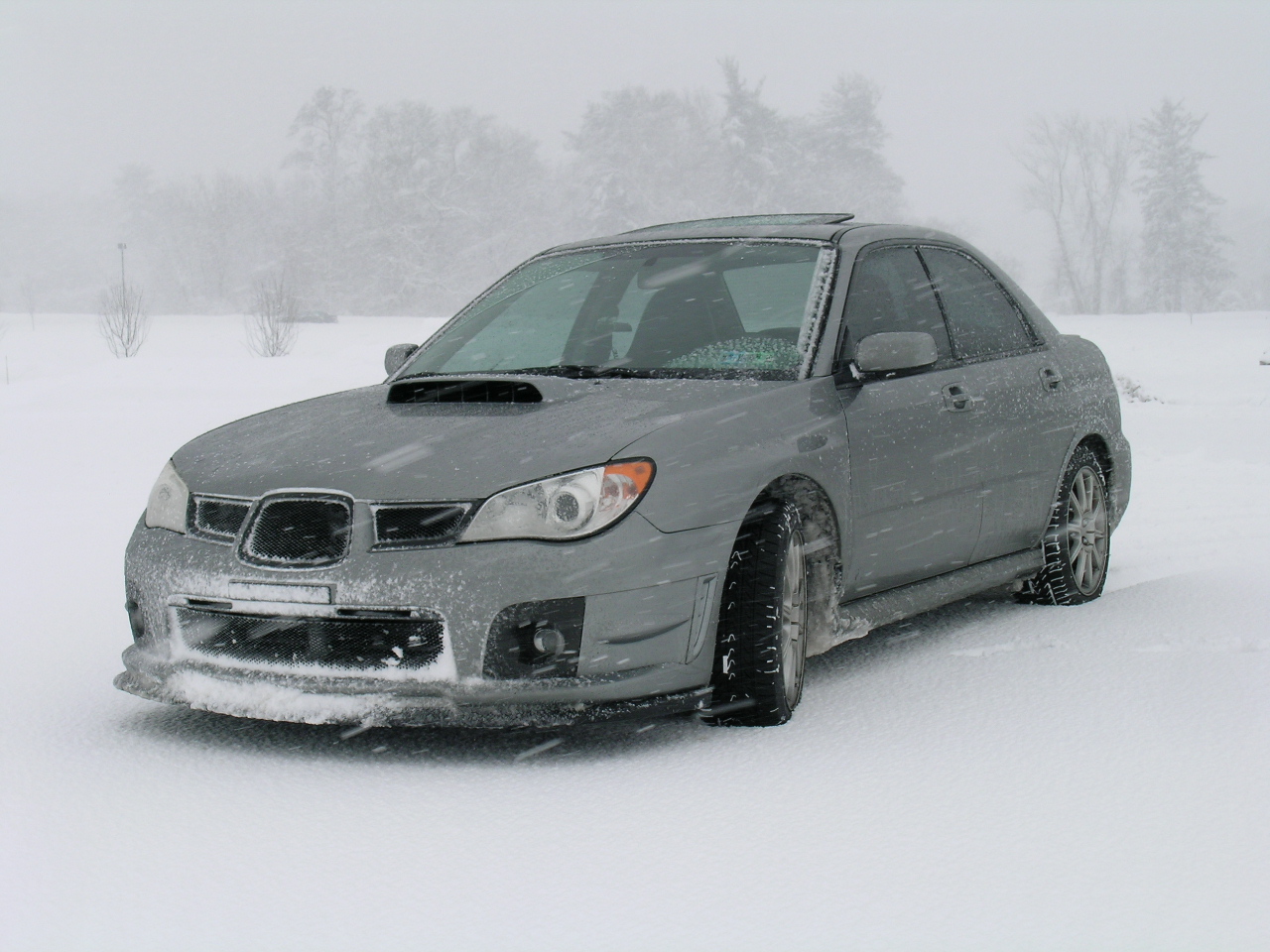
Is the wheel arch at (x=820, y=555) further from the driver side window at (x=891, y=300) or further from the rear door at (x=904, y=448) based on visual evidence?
the driver side window at (x=891, y=300)

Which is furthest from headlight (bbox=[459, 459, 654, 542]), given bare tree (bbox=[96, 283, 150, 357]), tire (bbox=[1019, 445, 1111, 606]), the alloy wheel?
bare tree (bbox=[96, 283, 150, 357])

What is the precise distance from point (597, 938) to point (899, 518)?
8.64 ft

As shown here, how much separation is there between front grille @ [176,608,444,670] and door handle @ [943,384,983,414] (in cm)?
238

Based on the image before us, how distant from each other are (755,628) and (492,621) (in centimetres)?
85

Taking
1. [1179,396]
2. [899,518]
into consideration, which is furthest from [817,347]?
[1179,396]

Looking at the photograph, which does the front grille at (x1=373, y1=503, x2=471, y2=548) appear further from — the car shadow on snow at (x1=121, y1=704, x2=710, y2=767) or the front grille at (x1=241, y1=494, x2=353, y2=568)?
the car shadow on snow at (x1=121, y1=704, x2=710, y2=767)

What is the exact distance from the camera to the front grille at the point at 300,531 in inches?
167

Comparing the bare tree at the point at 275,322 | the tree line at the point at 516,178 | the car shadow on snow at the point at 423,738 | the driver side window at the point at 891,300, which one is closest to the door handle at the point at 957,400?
the driver side window at the point at 891,300

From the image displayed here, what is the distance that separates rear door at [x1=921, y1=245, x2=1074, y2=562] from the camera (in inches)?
236

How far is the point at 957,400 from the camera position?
575 cm

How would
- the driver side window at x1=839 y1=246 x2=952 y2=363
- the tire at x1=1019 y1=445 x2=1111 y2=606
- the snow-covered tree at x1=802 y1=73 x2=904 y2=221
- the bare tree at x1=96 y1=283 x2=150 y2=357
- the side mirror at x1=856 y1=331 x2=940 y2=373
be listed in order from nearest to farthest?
the side mirror at x1=856 y1=331 x2=940 y2=373, the driver side window at x1=839 y1=246 x2=952 y2=363, the tire at x1=1019 y1=445 x2=1111 y2=606, the bare tree at x1=96 y1=283 x2=150 y2=357, the snow-covered tree at x1=802 y1=73 x2=904 y2=221

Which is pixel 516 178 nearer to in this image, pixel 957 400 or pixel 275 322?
pixel 275 322

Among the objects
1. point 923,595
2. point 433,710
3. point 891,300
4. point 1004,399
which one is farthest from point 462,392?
point 1004,399

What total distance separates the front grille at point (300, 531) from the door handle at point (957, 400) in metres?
2.44
